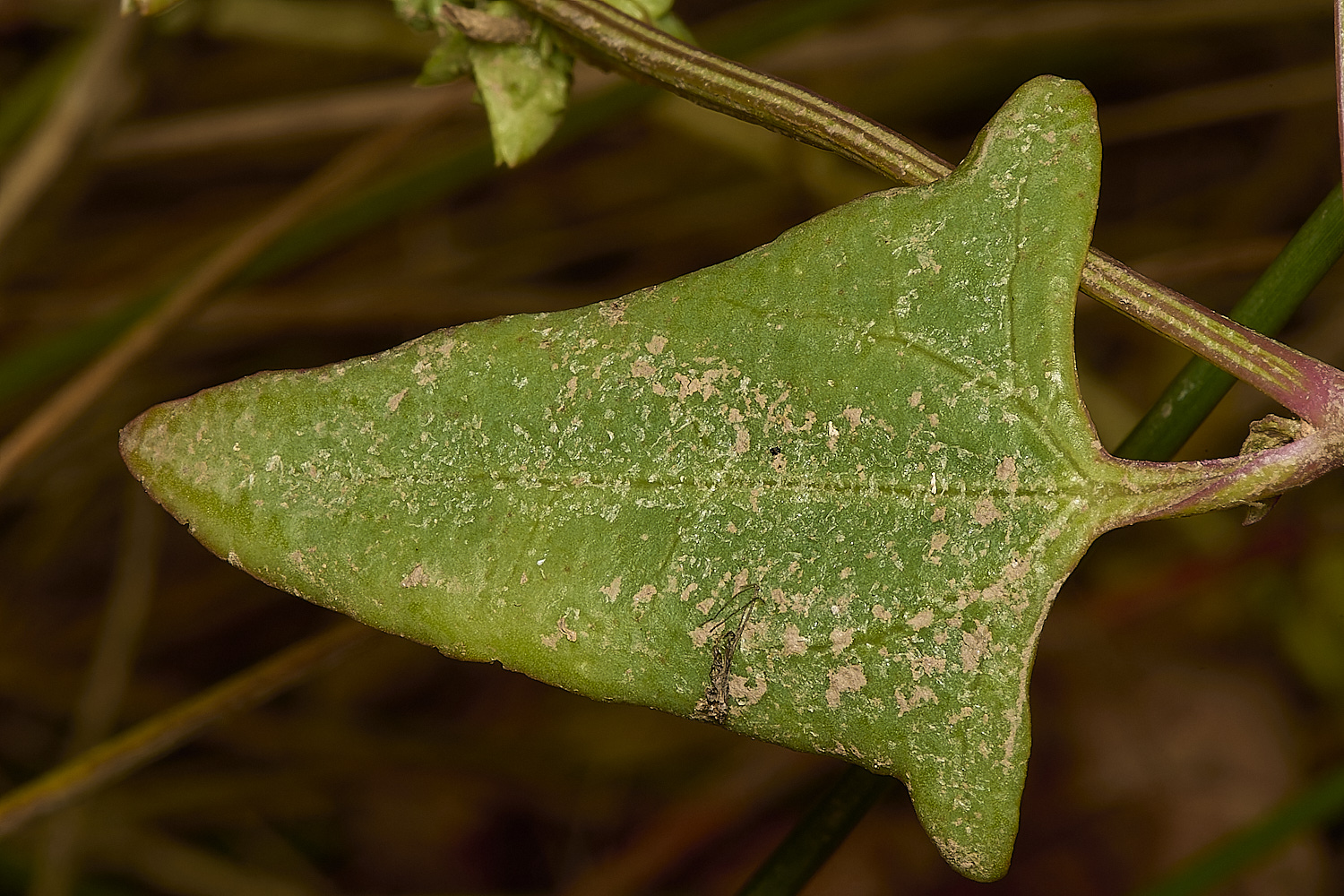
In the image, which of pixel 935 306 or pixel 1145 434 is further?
pixel 1145 434

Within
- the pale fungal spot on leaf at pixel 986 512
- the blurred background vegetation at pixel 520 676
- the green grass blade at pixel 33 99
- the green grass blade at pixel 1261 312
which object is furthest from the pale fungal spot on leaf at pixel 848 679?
the green grass blade at pixel 33 99

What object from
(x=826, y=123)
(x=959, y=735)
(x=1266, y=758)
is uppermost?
(x=826, y=123)

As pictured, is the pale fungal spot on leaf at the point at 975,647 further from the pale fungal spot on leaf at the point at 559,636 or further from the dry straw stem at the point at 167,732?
the dry straw stem at the point at 167,732

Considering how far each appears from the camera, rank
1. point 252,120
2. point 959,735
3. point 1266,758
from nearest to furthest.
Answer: point 959,735, point 252,120, point 1266,758

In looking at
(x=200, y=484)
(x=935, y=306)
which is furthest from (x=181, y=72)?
(x=935, y=306)

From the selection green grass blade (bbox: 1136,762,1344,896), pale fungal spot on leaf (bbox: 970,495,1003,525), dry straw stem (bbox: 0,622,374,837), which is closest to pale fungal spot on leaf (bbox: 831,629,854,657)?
pale fungal spot on leaf (bbox: 970,495,1003,525)

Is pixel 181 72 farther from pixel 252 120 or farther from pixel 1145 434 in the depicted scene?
pixel 1145 434

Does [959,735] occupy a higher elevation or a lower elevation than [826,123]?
lower

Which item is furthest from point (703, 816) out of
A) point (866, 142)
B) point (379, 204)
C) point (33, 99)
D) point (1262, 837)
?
point (33, 99)
